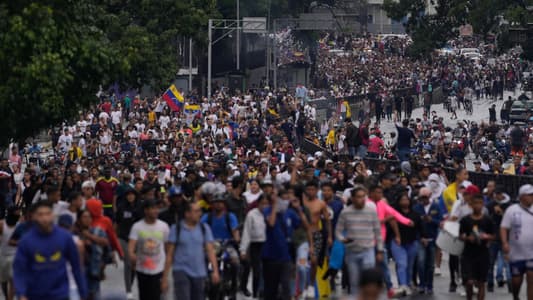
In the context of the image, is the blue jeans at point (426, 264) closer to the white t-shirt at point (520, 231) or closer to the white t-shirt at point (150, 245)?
the white t-shirt at point (520, 231)

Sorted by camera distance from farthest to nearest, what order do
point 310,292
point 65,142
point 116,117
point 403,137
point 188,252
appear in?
point 116,117, point 65,142, point 403,137, point 310,292, point 188,252

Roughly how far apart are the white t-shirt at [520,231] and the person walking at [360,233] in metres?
1.32

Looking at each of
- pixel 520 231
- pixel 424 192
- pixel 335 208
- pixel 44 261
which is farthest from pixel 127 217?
pixel 44 261

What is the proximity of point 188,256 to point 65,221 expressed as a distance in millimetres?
1169

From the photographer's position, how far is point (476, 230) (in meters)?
15.3

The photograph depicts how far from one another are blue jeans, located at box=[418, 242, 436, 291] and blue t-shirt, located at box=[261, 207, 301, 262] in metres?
2.41

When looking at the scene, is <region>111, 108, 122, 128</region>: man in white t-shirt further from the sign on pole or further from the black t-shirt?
the black t-shirt

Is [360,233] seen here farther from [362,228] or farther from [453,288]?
[453,288]

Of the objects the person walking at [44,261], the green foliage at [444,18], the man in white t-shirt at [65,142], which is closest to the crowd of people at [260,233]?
the person walking at [44,261]

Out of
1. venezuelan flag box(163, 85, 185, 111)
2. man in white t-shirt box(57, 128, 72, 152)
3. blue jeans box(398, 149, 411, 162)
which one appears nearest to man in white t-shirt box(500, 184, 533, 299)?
blue jeans box(398, 149, 411, 162)

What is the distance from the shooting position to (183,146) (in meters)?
34.9

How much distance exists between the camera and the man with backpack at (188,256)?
43.4 ft

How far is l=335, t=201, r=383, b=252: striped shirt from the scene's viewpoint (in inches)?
580

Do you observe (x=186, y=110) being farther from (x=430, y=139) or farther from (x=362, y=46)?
(x=362, y=46)
